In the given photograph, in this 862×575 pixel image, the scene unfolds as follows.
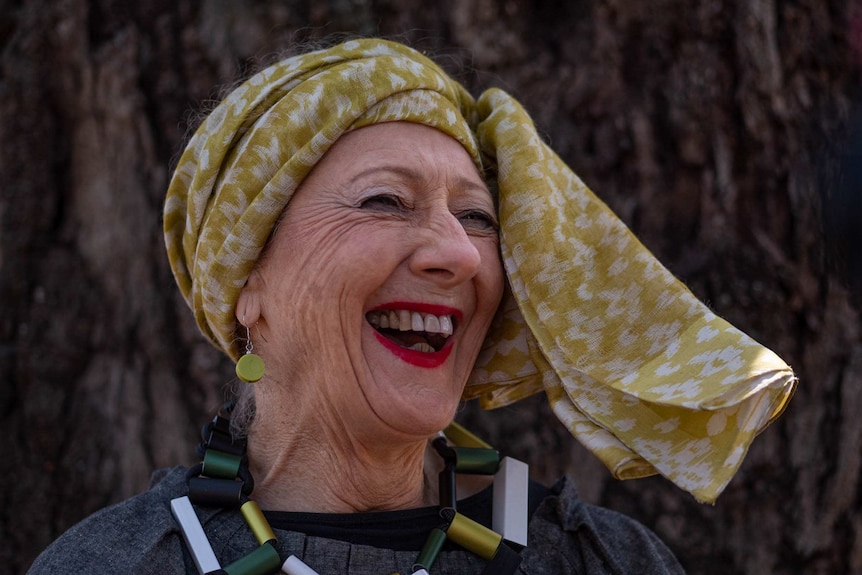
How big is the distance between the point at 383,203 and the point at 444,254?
0.22 metres

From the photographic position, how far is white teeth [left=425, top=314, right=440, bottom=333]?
2238mm

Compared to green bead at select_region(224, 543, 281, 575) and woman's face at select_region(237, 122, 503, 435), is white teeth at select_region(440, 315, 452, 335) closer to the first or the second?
woman's face at select_region(237, 122, 503, 435)

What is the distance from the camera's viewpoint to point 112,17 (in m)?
3.34

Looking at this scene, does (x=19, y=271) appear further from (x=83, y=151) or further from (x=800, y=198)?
(x=800, y=198)

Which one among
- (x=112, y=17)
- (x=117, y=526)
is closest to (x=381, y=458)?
(x=117, y=526)

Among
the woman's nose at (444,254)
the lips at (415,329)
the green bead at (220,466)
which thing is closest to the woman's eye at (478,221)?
the woman's nose at (444,254)

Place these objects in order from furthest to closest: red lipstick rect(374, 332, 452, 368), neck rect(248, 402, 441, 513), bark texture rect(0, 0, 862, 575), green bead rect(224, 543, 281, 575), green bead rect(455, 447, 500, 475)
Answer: bark texture rect(0, 0, 862, 575) < green bead rect(455, 447, 500, 475) < neck rect(248, 402, 441, 513) < red lipstick rect(374, 332, 452, 368) < green bead rect(224, 543, 281, 575)

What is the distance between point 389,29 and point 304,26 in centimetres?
31

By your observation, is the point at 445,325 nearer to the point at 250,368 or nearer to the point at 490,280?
the point at 490,280

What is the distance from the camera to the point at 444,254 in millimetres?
2164

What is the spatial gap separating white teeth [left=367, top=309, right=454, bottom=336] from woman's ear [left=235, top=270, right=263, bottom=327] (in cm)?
30

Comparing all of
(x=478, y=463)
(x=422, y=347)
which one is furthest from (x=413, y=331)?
(x=478, y=463)

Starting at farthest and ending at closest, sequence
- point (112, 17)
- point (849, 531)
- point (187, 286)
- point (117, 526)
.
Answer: point (112, 17) < point (849, 531) < point (187, 286) < point (117, 526)

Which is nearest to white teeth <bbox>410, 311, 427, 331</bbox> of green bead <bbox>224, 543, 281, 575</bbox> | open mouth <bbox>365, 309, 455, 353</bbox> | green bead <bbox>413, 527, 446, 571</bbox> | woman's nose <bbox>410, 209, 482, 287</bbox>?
open mouth <bbox>365, 309, 455, 353</bbox>
